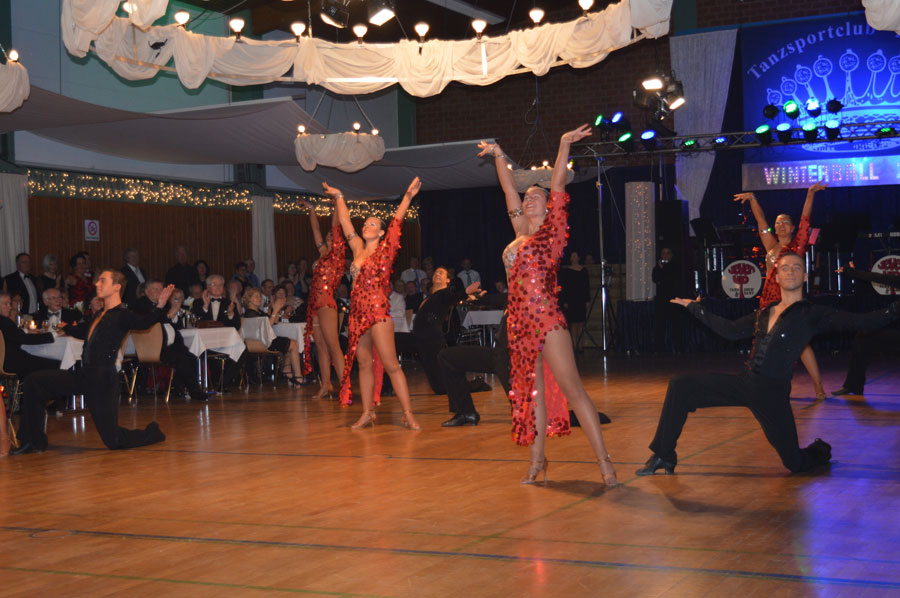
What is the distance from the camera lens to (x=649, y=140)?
14633 millimetres

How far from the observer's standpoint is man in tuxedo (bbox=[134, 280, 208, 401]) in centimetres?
942

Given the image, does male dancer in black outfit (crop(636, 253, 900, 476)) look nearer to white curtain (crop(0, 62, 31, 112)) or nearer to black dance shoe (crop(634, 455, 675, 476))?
black dance shoe (crop(634, 455, 675, 476))

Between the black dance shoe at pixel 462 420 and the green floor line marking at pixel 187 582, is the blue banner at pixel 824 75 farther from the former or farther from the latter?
the green floor line marking at pixel 187 582

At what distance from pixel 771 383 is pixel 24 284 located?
9.29 metres

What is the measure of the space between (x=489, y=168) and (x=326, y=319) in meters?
6.63

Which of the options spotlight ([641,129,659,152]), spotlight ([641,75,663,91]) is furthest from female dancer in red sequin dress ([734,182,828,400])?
spotlight ([641,129,659,152])

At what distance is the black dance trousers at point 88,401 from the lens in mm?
6219

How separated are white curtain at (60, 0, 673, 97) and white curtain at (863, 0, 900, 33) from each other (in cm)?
165

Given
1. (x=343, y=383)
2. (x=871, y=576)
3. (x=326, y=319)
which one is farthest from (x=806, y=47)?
(x=871, y=576)

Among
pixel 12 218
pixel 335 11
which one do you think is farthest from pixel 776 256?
pixel 12 218

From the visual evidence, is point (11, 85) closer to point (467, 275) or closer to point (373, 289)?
point (373, 289)

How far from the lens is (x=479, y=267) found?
19.7m

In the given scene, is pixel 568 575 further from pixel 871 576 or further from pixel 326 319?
pixel 326 319

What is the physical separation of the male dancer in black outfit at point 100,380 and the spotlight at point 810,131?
34.4ft
